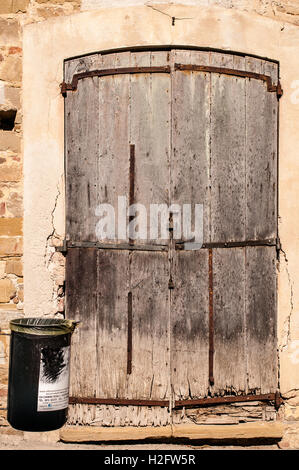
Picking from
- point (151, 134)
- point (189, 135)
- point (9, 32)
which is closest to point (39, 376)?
point (151, 134)

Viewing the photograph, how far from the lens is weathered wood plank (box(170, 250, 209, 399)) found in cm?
451

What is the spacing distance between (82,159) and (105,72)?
633mm

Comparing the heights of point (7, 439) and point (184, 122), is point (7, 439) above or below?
below

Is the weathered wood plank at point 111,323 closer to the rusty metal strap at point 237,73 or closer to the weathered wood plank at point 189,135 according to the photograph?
the weathered wood plank at point 189,135

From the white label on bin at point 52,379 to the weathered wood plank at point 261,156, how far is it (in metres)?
1.60

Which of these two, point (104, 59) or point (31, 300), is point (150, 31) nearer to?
point (104, 59)

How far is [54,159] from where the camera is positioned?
15.0 ft

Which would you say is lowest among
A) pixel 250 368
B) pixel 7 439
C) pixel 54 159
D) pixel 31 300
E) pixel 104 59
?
pixel 7 439

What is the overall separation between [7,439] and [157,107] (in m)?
2.57

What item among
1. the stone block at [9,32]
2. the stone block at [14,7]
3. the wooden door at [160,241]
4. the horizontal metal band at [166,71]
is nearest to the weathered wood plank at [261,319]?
the wooden door at [160,241]

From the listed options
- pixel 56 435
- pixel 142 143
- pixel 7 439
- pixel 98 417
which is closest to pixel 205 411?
pixel 98 417

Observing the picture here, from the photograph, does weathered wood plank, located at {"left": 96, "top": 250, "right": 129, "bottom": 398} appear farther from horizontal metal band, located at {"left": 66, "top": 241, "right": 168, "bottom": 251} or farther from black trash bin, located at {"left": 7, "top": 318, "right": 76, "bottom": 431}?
black trash bin, located at {"left": 7, "top": 318, "right": 76, "bottom": 431}

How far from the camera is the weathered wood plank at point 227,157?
4.54 meters

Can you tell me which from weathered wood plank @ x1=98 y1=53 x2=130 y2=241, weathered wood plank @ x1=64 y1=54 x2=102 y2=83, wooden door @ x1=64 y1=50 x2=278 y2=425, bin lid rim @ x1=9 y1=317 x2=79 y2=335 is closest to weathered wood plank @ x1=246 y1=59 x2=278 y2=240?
wooden door @ x1=64 y1=50 x2=278 y2=425
